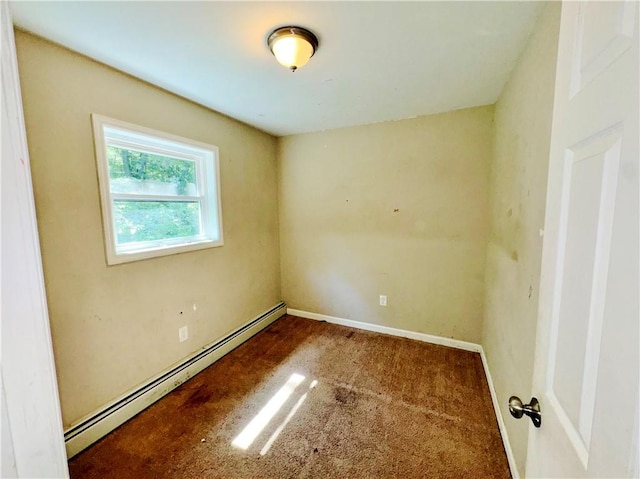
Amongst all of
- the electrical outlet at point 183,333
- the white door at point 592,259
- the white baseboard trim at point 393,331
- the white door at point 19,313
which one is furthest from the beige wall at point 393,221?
the white door at point 19,313

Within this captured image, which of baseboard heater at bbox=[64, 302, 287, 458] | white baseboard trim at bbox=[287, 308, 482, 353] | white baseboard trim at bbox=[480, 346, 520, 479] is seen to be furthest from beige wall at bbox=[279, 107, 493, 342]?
baseboard heater at bbox=[64, 302, 287, 458]

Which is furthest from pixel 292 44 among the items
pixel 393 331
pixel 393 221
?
pixel 393 331

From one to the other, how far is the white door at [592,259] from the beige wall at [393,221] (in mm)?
2004

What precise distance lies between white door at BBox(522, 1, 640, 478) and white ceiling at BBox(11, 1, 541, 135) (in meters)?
0.89

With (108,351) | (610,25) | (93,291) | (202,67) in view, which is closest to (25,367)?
(93,291)

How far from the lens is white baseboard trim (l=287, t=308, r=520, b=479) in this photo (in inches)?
59.9

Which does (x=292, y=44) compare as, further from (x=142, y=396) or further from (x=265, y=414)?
(x=142, y=396)

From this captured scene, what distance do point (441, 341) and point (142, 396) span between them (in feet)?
8.78

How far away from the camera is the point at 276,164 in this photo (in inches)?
130

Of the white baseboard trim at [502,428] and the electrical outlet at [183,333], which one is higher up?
the electrical outlet at [183,333]

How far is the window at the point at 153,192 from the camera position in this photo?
1.71 meters

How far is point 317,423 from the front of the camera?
5.73ft

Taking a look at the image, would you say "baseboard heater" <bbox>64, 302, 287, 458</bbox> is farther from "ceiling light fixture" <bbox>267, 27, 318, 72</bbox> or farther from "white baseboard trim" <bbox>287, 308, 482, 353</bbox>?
"ceiling light fixture" <bbox>267, 27, 318, 72</bbox>

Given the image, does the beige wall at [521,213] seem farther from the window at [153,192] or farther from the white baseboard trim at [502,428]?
the window at [153,192]
